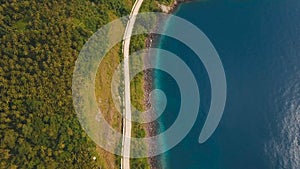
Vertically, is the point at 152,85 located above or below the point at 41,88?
above

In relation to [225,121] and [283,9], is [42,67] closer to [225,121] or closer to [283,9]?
[225,121]

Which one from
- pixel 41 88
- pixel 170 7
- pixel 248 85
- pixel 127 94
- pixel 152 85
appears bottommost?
pixel 41 88

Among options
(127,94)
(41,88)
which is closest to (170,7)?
(127,94)

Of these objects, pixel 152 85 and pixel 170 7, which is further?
pixel 170 7

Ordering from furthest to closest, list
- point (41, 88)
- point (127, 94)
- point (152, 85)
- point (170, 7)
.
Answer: point (170, 7) → point (152, 85) → point (127, 94) → point (41, 88)

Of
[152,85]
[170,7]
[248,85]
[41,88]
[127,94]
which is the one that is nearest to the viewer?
[41,88]

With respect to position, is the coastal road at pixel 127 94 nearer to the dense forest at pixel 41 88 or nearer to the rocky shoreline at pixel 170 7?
the dense forest at pixel 41 88

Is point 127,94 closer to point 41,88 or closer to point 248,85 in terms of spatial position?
point 41,88

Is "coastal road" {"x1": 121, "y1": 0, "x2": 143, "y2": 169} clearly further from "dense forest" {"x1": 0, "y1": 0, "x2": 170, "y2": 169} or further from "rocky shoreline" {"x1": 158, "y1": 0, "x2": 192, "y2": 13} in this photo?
"rocky shoreline" {"x1": 158, "y1": 0, "x2": 192, "y2": 13}
